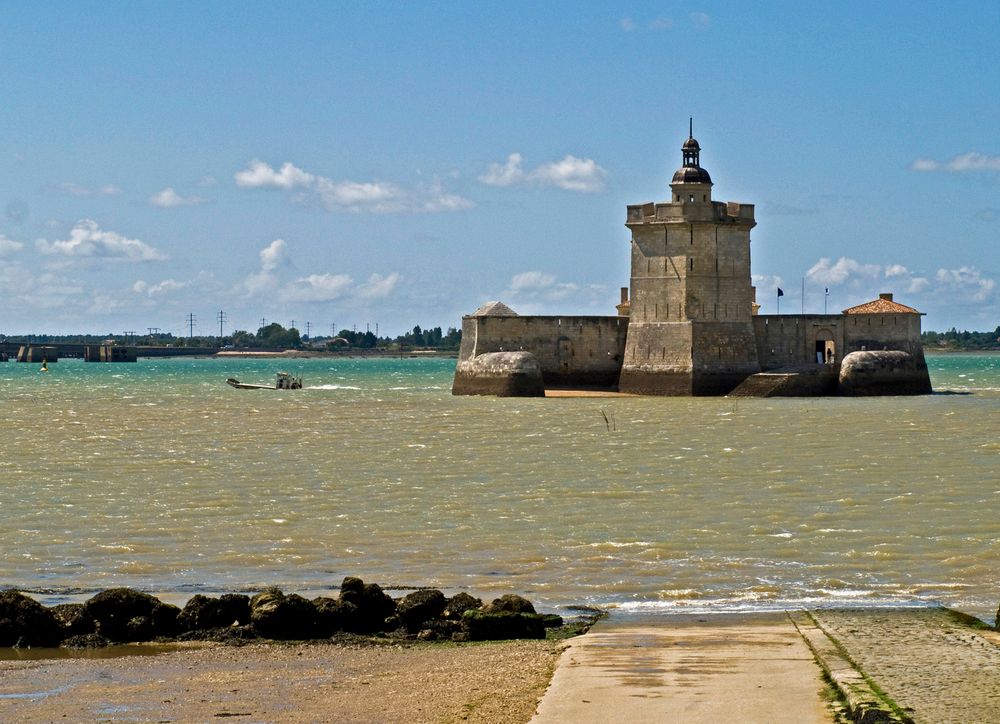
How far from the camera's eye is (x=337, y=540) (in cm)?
1734

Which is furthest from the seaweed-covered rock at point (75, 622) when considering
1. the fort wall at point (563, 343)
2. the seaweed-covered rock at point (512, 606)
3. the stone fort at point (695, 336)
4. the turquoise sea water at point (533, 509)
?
the fort wall at point (563, 343)

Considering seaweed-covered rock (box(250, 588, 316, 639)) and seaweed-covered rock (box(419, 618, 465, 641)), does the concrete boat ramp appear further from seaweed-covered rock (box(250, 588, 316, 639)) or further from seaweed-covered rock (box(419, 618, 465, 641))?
seaweed-covered rock (box(250, 588, 316, 639))

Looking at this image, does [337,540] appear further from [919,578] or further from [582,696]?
[582,696]

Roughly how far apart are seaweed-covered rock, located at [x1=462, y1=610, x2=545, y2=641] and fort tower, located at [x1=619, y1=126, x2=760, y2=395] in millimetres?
42085

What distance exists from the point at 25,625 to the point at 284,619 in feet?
6.52

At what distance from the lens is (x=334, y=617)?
11.7 metres

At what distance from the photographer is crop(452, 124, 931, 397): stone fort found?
Result: 175ft

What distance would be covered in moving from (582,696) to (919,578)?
255 inches

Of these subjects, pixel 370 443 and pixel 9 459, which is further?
pixel 370 443

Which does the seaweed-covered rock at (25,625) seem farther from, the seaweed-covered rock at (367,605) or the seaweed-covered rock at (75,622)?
the seaweed-covered rock at (367,605)

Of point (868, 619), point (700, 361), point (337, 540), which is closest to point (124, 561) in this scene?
point (337, 540)

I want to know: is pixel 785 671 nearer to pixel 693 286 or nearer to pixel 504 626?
pixel 504 626

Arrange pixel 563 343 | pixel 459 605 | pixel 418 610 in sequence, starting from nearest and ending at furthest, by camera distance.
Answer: pixel 418 610, pixel 459 605, pixel 563 343

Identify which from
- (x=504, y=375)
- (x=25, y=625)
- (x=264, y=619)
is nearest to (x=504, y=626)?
(x=264, y=619)
